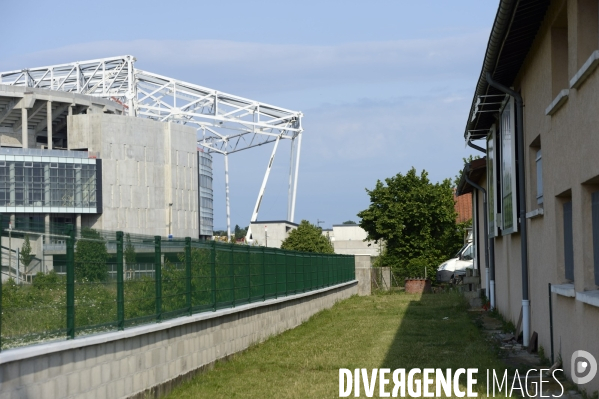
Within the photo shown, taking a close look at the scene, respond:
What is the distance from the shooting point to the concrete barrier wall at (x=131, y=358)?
7297 mm

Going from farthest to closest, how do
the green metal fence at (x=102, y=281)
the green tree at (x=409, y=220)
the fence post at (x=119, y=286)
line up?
the green tree at (x=409, y=220) < the fence post at (x=119, y=286) < the green metal fence at (x=102, y=281)

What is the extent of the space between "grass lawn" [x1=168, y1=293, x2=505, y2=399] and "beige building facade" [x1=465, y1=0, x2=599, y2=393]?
1.35 m

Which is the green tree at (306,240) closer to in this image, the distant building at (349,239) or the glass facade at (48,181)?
the glass facade at (48,181)

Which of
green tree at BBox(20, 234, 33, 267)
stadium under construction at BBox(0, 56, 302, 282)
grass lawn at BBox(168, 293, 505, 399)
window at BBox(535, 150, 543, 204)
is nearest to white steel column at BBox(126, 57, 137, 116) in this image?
stadium under construction at BBox(0, 56, 302, 282)

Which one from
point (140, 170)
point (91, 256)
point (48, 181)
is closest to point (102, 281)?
point (91, 256)

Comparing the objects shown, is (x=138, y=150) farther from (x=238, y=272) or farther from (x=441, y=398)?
(x=441, y=398)

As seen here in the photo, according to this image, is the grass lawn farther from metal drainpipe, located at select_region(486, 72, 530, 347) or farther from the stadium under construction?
the stadium under construction

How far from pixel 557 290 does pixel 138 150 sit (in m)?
78.1

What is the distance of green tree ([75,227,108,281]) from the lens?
8773 millimetres

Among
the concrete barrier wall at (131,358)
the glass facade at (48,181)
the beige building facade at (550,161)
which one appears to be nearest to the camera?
the concrete barrier wall at (131,358)

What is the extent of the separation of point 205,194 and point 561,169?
9687 centimetres

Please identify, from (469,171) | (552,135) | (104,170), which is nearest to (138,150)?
(104,170)

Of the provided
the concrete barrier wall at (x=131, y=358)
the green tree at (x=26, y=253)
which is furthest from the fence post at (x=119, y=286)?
the green tree at (x=26, y=253)

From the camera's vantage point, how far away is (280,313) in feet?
64.5
